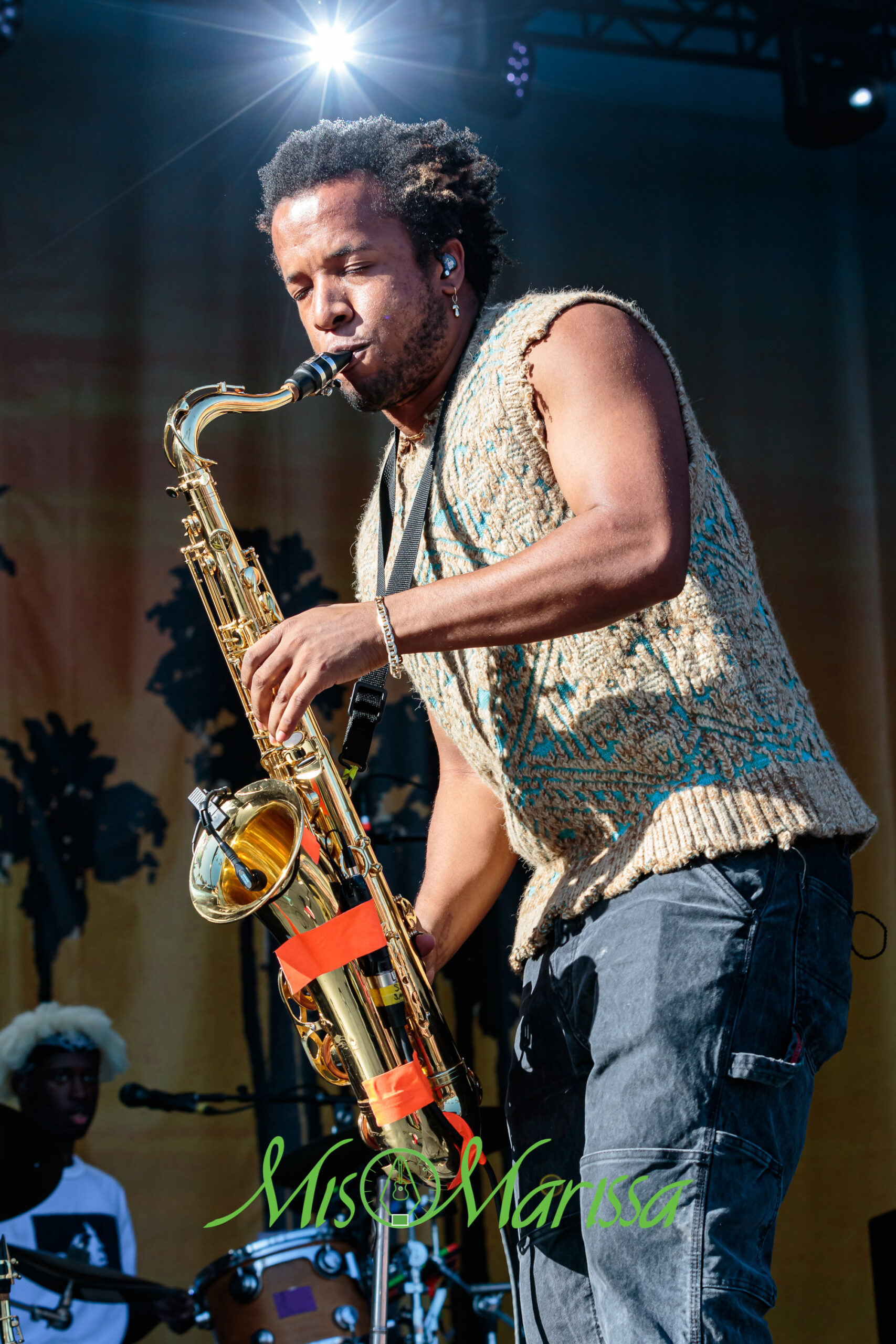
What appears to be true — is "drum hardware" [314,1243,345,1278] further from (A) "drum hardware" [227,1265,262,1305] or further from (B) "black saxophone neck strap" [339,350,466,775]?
(B) "black saxophone neck strap" [339,350,466,775]

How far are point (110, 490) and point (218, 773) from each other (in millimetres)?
978

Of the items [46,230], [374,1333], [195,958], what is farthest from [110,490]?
[374,1333]

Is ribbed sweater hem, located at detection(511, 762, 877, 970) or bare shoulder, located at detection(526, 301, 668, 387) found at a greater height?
bare shoulder, located at detection(526, 301, 668, 387)

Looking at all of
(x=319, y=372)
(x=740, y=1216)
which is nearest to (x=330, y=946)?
(x=740, y=1216)

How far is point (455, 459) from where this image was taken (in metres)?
1.99

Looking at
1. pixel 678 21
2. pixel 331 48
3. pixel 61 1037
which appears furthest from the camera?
pixel 678 21

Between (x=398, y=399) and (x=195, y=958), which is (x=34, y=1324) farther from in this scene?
(x=398, y=399)

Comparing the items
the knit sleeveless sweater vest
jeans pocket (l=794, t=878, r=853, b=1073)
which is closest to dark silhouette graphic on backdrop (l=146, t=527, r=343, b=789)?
the knit sleeveless sweater vest

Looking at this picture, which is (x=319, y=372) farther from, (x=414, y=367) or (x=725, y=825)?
(x=725, y=825)

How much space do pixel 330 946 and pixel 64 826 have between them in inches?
80.0

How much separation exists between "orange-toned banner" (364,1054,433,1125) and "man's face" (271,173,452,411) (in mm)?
1152

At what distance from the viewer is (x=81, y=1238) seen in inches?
142

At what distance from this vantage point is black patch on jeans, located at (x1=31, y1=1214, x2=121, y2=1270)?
3564 millimetres

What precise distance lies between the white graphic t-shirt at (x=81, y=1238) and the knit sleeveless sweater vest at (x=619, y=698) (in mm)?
2225
